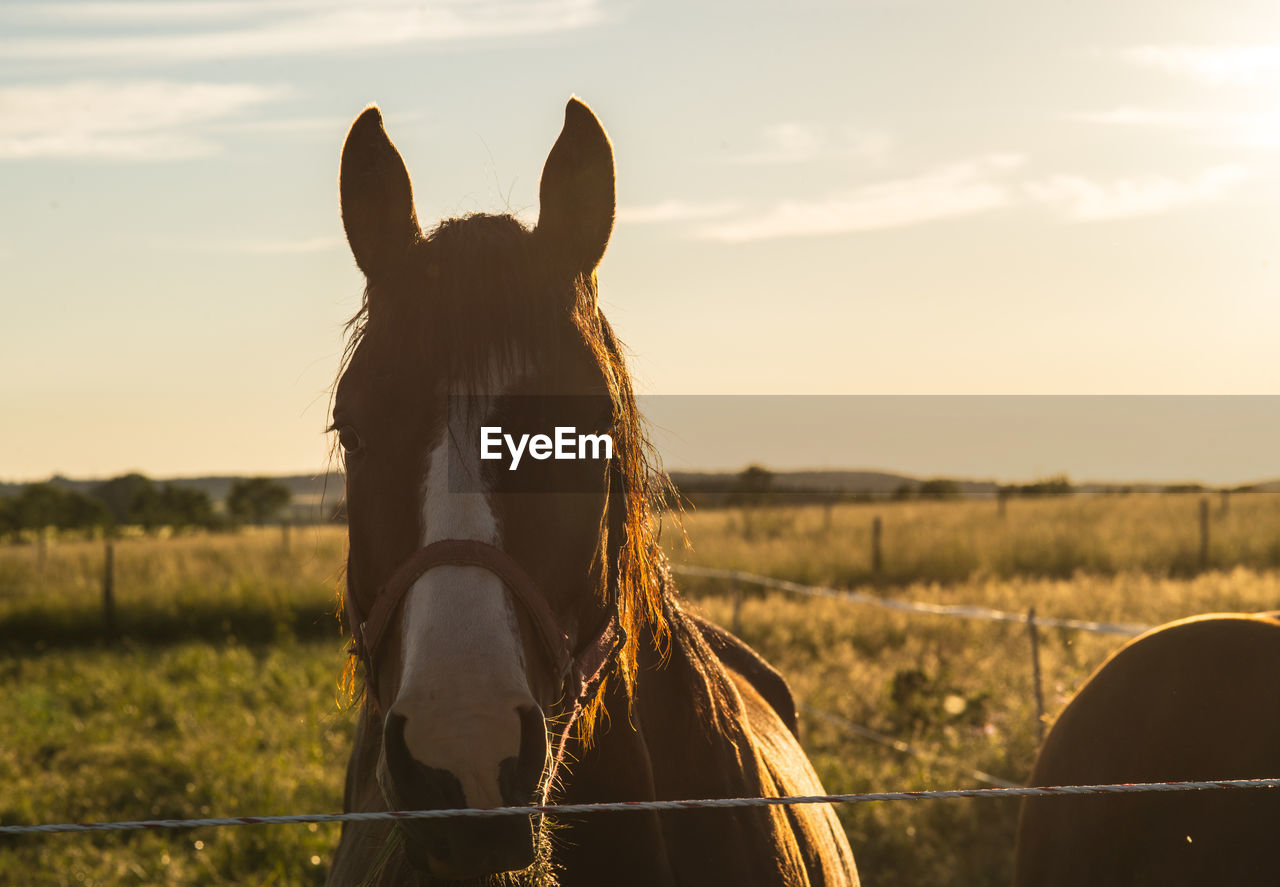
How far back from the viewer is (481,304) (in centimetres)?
176

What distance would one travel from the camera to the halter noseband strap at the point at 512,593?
1598 mm

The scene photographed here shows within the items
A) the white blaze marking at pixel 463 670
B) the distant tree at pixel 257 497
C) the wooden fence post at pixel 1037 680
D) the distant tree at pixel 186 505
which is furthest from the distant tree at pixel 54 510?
the white blaze marking at pixel 463 670

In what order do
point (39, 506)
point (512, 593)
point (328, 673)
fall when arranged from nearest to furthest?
point (512, 593)
point (328, 673)
point (39, 506)

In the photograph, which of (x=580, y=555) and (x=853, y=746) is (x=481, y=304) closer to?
(x=580, y=555)

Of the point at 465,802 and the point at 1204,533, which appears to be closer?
the point at 465,802

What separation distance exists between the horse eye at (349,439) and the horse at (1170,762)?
232cm

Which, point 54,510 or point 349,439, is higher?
point 349,439

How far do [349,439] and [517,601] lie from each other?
17.5 inches

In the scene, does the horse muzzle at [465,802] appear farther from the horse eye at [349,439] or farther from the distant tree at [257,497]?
the distant tree at [257,497]

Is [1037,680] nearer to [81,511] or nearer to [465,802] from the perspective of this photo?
[465,802]

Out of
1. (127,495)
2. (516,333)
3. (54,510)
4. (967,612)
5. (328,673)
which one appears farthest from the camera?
(127,495)

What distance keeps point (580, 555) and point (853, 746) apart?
21.3 feet

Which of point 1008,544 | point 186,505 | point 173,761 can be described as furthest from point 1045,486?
point 186,505

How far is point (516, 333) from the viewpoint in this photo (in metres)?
1.76
